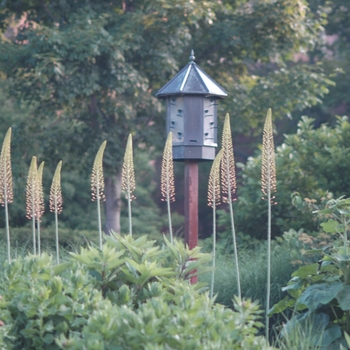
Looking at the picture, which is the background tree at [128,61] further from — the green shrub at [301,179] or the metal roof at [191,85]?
the metal roof at [191,85]

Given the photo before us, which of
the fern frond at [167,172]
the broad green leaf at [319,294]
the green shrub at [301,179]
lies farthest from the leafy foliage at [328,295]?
the green shrub at [301,179]

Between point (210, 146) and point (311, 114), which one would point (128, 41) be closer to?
point (210, 146)

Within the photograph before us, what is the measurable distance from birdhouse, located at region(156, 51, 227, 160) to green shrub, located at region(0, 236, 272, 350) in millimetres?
1562

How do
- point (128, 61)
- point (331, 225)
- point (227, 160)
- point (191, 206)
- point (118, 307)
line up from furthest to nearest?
point (128, 61)
point (191, 206)
point (227, 160)
point (331, 225)
point (118, 307)

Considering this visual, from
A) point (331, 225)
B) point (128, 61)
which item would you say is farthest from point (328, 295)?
point (128, 61)

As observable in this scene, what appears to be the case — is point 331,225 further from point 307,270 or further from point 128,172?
point 128,172

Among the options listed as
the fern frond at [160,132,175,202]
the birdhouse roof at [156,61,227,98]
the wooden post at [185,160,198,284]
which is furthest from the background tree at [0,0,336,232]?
the fern frond at [160,132,175,202]

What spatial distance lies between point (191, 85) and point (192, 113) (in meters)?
0.25

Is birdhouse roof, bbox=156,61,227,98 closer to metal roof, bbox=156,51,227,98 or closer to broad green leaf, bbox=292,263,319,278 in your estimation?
metal roof, bbox=156,51,227,98

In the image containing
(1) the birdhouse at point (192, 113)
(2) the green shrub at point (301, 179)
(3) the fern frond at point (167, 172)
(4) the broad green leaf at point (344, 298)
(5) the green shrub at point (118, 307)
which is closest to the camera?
(5) the green shrub at point (118, 307)

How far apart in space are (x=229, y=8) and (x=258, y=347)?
9.69 metres

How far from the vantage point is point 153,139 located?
11.8 m

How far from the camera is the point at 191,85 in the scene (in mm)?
5742

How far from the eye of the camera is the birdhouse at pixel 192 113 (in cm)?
565
